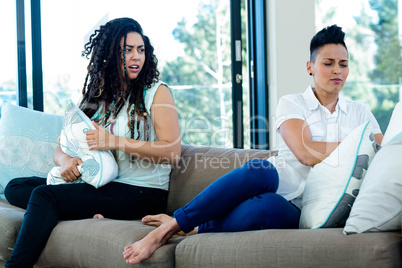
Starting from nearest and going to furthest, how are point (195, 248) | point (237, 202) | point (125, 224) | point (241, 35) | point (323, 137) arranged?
point (195, 248) → point (237, 202) → point (125, 224) → point (323, 137) → point (241, 35)

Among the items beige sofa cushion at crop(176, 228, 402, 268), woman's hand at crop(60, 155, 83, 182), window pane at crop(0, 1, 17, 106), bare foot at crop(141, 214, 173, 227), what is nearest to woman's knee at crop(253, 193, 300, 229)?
beige sofa cushion at crop(176, 228, 402, 268)

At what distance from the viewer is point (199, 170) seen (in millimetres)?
2461

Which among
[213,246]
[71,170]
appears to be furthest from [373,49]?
[213,246]

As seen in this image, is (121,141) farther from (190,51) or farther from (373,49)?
(373,49)

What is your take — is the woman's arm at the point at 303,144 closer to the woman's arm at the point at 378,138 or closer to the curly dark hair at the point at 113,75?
the woman's arm at the point at 378,138

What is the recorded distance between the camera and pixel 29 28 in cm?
334

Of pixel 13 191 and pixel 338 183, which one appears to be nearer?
pixel 338 183

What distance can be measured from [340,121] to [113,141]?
0.97 meters

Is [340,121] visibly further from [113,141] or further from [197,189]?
[113,141]

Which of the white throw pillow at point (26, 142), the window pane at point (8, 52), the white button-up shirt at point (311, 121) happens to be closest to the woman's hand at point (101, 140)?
the white throw pillow at point (26, 142)

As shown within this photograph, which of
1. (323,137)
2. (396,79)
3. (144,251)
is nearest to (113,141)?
(144,251)

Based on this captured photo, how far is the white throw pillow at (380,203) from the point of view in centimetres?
149

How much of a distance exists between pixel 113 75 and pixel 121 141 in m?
0.38

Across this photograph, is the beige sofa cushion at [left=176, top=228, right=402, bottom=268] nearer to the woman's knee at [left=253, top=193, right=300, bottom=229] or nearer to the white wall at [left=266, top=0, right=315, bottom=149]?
the woman's knee at [left=253, top=193, right=300, bottom=229]
